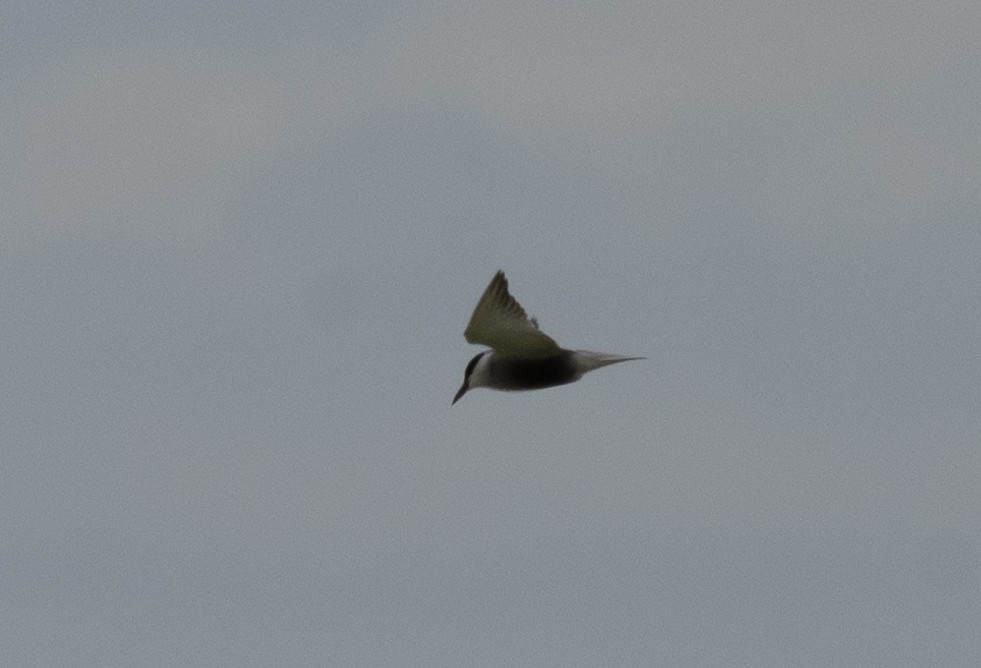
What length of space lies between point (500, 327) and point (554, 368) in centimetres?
124

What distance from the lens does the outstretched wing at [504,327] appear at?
33.2 m

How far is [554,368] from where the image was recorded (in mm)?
34531

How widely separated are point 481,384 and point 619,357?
2.26 meters

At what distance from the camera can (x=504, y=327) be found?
3362 centimetres

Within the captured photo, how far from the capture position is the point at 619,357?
34312 millimetres

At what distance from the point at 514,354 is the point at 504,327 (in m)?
→ 0.97

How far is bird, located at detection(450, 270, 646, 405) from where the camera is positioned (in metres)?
33.3

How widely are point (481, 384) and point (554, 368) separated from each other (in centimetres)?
154

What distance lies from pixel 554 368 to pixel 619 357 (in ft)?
2.74

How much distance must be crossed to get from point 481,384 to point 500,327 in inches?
88.9

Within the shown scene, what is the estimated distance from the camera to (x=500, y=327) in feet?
110

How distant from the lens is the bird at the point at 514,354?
109ft

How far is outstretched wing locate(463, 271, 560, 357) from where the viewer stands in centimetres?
3322
